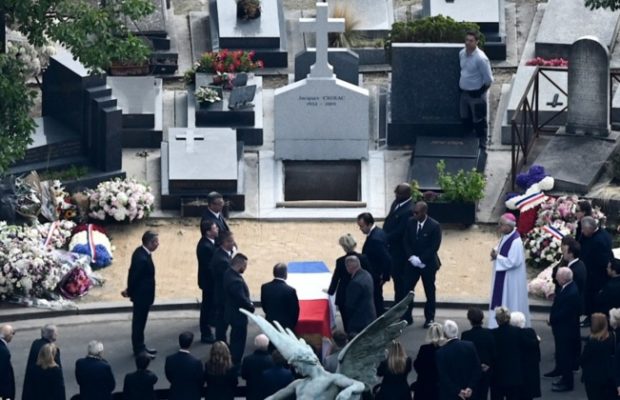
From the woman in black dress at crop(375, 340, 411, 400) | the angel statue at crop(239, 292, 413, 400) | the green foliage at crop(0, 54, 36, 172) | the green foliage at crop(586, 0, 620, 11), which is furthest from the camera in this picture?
the green foliage at crop(586, 0, 620, 11)

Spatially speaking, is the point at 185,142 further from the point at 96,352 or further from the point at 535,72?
the point at 96,352

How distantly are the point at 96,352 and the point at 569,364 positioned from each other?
17.1 feet

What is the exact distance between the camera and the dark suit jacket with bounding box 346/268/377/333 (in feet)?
84.4

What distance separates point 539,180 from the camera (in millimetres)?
30562

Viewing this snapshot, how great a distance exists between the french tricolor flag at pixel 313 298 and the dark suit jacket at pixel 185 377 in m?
2.53

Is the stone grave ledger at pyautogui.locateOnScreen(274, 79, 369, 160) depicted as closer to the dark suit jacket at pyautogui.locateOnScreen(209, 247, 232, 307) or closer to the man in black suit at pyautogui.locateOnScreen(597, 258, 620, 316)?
the dark suit jacket at pyautogui.locateOnScreen(209, 247, 232, 307)

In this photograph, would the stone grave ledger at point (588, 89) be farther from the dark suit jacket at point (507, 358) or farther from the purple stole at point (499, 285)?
the dark suit jacket at point (507, 358)

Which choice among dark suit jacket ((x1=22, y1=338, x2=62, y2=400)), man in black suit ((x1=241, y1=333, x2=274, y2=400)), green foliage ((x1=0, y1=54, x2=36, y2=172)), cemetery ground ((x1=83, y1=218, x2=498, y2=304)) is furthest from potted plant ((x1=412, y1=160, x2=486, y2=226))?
dark suit jacket ((x1=22, y1=338, x2=62, y2=400))

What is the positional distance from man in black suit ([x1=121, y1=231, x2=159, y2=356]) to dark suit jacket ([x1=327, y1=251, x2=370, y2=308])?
1997mm

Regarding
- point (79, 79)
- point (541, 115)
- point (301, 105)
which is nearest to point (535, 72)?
point (541, 115)

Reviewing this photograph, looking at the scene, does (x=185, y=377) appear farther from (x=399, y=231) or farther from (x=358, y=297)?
(x=399, y=231)

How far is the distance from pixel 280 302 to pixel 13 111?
4.21 m

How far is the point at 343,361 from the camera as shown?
870 inches

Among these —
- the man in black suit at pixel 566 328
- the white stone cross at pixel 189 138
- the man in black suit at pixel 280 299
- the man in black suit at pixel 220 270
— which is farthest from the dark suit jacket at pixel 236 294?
the white stone cross at pixel 189 138
